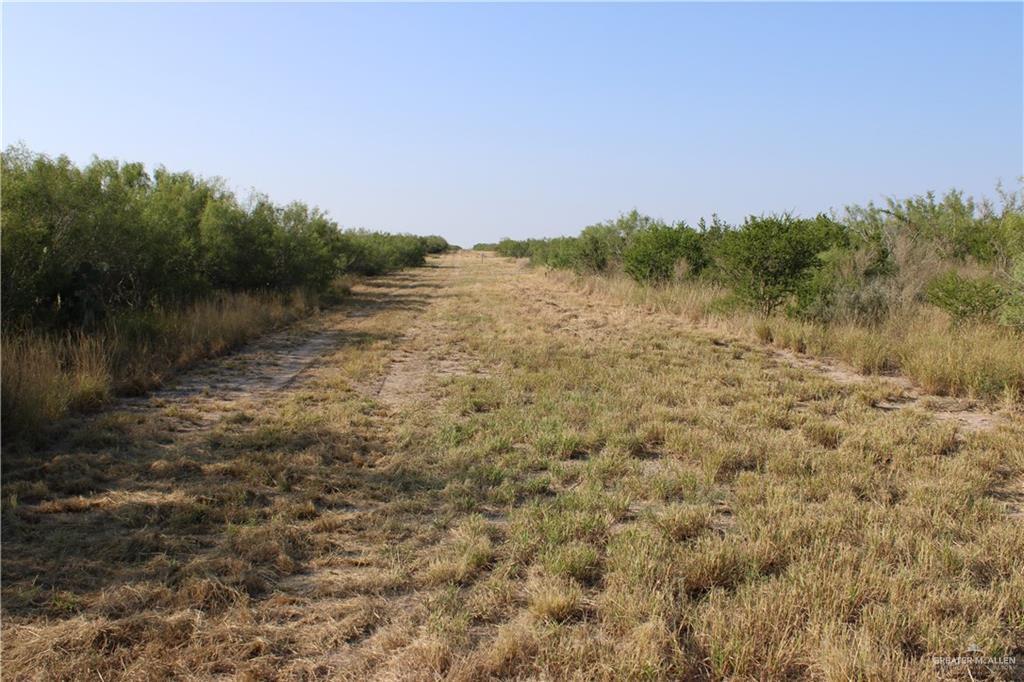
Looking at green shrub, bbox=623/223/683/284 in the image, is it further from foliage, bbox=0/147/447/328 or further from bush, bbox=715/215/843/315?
foliage, bbox=0/147/447/328

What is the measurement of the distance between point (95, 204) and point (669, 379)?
31.7 feet

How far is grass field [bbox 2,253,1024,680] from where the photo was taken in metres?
2.94

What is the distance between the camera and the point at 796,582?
3.40 m

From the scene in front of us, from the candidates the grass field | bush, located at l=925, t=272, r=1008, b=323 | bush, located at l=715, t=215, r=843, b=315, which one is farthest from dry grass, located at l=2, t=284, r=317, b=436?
bush, located at l=925, t=272, r=1008, b=323

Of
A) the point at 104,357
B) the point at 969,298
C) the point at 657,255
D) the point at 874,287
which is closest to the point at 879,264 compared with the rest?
the point at 874,287

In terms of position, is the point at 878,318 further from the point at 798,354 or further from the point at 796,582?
the point at 796,582

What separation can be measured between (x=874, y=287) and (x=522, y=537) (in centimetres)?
1097

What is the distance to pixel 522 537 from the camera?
13.5 feet

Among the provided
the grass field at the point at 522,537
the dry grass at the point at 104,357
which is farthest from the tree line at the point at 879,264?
the dry grass at the point at 104,357

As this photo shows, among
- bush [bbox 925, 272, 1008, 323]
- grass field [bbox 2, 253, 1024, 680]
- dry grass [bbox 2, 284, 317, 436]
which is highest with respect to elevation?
bush [bbox 925, 272, 1008, 323]

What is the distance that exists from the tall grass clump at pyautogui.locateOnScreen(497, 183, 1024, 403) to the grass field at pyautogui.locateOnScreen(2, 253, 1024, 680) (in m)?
1.44

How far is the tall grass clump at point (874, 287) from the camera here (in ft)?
29.4

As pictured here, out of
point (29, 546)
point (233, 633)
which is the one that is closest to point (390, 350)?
point (29, 546)

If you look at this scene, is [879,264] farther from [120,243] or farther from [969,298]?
[120,243]
